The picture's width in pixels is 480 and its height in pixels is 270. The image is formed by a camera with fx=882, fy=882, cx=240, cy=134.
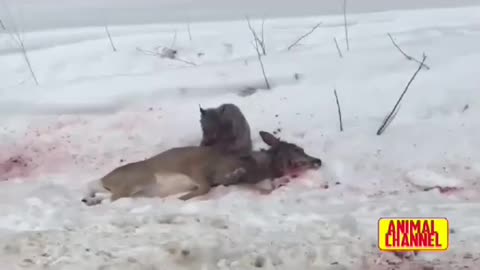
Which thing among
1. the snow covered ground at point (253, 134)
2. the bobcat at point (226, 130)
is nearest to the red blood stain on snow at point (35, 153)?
the snow covered ground at point (253, 134)

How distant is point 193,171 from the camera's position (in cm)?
552

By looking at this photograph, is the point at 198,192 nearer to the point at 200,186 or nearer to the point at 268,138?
the point at 200,186

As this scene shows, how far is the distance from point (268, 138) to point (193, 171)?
24.5 inches

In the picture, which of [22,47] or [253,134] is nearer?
[253,134]

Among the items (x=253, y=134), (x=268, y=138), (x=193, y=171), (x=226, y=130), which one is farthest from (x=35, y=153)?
(x=268, y=138)

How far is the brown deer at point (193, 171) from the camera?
543cm

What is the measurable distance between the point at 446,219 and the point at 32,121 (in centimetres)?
333

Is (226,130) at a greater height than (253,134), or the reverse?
(226,130)

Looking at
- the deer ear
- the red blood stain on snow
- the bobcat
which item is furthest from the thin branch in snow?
the deer ear

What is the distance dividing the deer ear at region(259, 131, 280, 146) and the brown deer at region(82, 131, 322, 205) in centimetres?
5

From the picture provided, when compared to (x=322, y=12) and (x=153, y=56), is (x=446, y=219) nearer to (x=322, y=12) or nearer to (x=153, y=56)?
(x=153, y=56)

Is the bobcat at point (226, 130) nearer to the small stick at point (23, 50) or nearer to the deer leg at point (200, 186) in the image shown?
the deer leg at point (200, 186)

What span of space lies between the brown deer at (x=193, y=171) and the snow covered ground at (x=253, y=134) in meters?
0.11

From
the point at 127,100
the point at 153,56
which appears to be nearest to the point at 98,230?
Result: the point at 127,100
